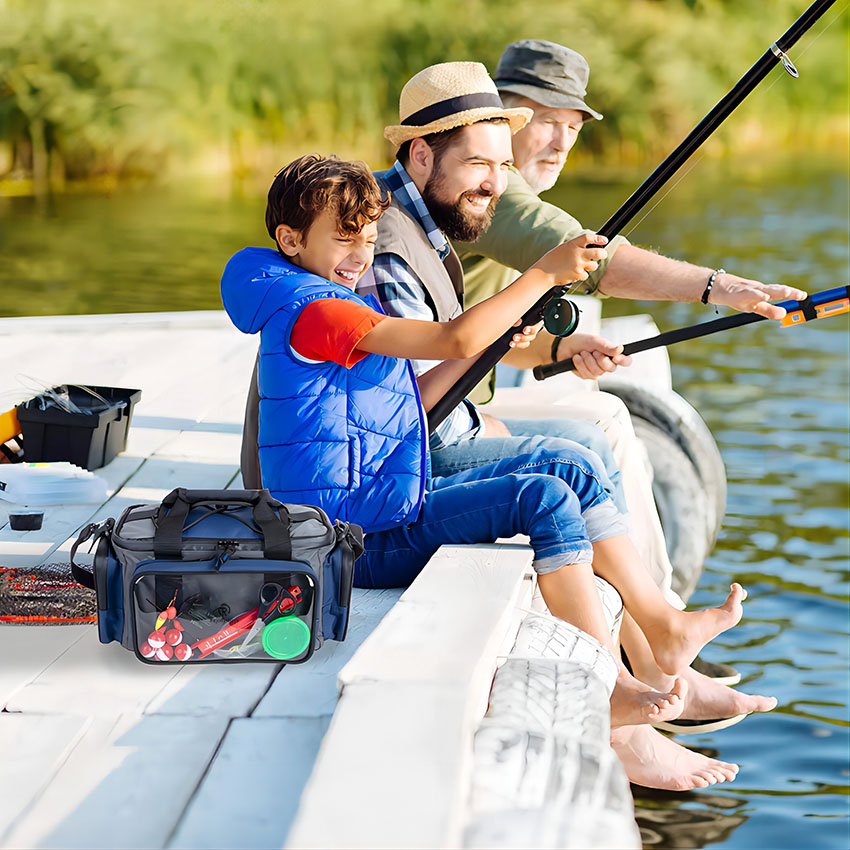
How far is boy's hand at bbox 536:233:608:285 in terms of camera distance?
2123mm

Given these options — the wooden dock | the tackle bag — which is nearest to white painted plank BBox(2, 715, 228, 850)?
the wooden dock

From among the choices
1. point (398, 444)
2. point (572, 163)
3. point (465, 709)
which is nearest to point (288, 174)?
point (398, 444)

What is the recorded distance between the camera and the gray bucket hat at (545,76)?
312cm

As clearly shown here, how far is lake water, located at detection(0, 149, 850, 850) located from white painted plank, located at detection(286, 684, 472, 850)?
5.79 feet

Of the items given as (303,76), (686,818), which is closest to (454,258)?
(686,818)

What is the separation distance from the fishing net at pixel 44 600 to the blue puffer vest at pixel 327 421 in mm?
366

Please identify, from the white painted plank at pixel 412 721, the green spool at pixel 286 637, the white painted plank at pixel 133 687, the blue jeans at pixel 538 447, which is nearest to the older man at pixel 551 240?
the blue jeans at pixel 538 447

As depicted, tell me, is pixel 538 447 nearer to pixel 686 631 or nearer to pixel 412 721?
pixel 686 631

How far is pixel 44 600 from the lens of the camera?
7.11 ft

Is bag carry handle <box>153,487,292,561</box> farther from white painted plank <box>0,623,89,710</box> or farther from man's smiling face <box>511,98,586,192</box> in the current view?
man's smiling face <box>511,98,586,192</box>

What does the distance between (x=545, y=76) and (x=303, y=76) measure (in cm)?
1790

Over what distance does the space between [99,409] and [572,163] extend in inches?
678

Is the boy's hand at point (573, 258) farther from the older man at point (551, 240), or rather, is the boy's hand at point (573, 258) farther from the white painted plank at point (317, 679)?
the white painted plank at point (317, 679)

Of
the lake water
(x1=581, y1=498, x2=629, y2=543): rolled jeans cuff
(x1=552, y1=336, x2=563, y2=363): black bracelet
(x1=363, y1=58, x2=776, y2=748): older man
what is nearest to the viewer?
(x1=581, y1=498, x2=629, y2=543): rolled jeans cuff
